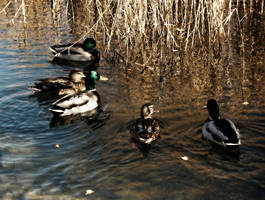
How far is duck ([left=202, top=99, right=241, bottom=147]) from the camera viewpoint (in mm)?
6684

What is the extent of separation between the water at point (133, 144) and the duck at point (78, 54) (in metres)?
0.98

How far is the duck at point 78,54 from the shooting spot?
12422mm

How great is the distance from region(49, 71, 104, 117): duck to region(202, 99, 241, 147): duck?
2727mm

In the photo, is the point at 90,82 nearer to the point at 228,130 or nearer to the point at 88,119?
the point at 88,119

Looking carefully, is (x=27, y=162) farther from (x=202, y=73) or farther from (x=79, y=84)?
(x=202, y=73)

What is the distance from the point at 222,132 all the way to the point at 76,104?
10.8 feet

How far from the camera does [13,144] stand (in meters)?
7.20

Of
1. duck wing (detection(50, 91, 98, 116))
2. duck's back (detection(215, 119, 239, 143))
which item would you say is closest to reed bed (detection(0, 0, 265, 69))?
duck wing (detection(50, 91, 98, 116))

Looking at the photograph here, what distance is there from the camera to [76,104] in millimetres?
8805

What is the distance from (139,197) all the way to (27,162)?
2.03 metres

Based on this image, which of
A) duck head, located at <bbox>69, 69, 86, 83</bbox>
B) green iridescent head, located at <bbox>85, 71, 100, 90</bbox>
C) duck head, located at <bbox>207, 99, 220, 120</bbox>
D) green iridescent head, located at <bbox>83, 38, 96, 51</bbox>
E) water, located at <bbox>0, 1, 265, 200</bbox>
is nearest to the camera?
water, located at <bbox>0, 1, 265, 200</bbox>

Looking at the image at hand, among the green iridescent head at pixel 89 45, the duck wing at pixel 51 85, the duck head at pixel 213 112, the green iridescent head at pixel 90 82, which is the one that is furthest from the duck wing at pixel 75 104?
the green iridescent head at pixel 89 45

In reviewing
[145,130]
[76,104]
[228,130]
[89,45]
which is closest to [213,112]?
[228,130]

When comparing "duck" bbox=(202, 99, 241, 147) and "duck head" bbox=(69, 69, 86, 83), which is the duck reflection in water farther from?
"duck" bbox=(202, 99, 241, 147)
